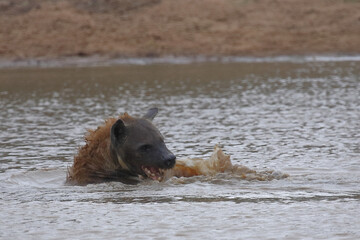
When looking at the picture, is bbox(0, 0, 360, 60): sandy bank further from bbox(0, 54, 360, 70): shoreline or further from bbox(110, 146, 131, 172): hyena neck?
bbox(110, 146, 131, 172): hyena neck

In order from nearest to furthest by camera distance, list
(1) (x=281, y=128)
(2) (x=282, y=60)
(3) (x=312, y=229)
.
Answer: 1. (3) (x=312, y=229)
2. (1) (x=281, y=128)
3. (2) (x=282, y=60)

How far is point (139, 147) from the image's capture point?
23.1 ft

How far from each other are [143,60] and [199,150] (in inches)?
562

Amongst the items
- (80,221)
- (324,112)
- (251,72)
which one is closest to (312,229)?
(80,221)

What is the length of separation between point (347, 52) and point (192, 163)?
1690 centimetres

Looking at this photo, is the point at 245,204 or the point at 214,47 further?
the point at 214,47

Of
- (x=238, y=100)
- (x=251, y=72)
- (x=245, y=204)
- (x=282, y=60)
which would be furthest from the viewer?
(x=282, y=60)

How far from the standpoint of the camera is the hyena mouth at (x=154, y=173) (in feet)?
23.6

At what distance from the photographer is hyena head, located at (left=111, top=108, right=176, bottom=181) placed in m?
7.00

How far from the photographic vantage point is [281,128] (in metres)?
11.6

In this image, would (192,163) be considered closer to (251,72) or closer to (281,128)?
(281,128)

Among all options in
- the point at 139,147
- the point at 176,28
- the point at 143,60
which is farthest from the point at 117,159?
the point at 176,28

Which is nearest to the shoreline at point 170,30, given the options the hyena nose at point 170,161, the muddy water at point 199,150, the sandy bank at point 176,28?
the sandy bank at point 176,28

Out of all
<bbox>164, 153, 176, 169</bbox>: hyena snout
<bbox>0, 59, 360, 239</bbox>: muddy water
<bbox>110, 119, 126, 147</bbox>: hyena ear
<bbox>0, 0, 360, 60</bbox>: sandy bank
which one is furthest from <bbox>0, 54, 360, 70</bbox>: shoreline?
<bbox>164, 153, 176, 169</bbox>: hyena snout
